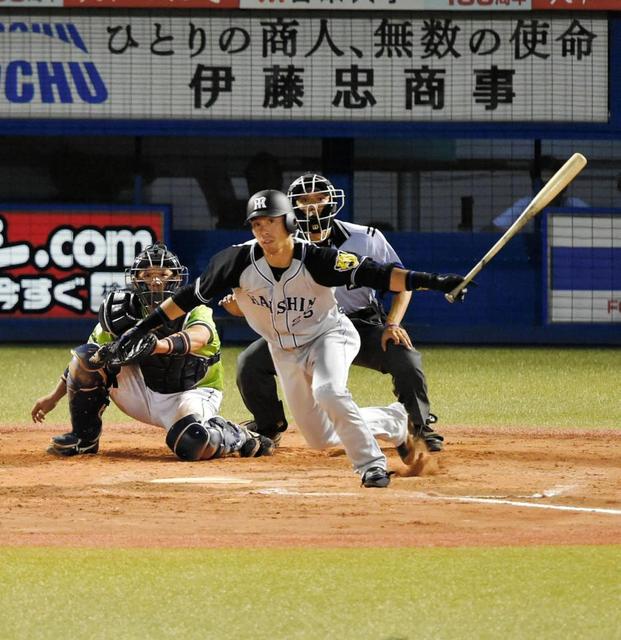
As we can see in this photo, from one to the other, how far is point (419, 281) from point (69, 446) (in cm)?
269

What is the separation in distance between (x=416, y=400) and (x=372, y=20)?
7740mm

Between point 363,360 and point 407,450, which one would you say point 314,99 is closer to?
point 363,360

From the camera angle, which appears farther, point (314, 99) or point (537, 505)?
point (314, 99)

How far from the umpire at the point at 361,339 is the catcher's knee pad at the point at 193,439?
0.50 meters

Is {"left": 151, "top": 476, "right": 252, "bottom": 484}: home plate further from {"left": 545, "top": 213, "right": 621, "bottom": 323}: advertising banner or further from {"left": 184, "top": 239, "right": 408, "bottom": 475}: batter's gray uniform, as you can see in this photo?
{"left": 545, "top": 213, "right": 621, "bottom": 323}: advertising banner

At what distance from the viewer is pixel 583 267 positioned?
15.6 m

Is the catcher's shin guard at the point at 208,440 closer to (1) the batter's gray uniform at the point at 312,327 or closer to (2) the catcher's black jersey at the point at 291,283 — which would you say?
(1) the batter's gray uniform at the point at 312,327

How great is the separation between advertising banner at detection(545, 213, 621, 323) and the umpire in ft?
23.9

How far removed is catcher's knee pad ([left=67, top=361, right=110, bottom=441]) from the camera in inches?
316

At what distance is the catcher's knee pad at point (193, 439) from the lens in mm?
7961

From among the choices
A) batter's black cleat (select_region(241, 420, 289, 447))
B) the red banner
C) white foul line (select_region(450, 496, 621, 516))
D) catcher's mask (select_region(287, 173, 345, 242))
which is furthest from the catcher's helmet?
the red banner

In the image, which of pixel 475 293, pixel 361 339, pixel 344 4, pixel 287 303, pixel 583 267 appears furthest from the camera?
pixel 475 293

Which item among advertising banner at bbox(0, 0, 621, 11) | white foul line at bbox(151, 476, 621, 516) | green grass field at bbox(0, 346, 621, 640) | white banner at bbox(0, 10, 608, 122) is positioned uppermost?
advertising banner at bbox(0, 0, 621, 11)

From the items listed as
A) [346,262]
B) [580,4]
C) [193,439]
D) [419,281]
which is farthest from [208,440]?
[580,4]
